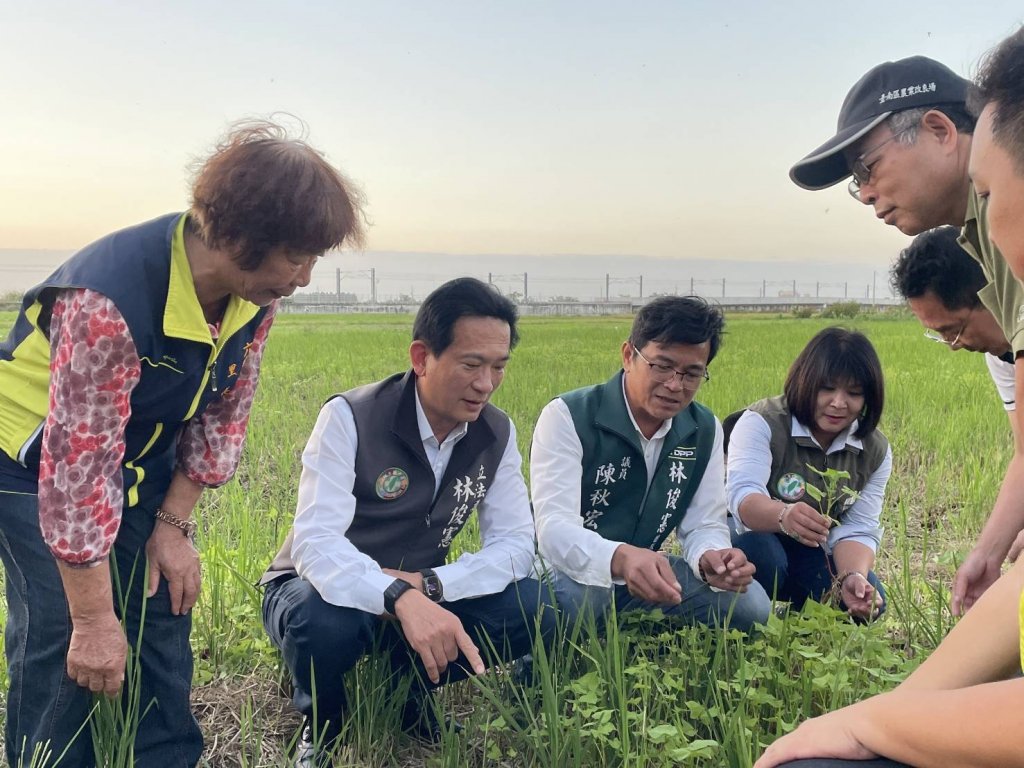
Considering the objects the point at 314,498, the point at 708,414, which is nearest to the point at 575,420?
the point at 708,414

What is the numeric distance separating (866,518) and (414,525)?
1.61 meters

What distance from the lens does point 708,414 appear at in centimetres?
266

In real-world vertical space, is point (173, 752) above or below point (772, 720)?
below

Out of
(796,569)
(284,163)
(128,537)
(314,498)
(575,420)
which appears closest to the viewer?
(284,163)

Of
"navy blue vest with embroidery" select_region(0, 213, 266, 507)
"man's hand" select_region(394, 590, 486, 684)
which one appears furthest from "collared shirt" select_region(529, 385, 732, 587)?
"navy blue vest with embroidery" select_region(0, 213, 266, 507)

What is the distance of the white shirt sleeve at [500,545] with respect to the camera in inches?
83.2

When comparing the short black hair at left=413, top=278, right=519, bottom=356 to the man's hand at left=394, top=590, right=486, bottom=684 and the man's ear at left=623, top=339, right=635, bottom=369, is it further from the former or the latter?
the man's hand at left=394, top=590, right=486, bottom=684

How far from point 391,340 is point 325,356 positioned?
398 cm

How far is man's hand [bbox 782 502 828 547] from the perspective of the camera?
7.91 ft

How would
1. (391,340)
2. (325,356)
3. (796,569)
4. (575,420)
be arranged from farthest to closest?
(391,340)
(325,356)
(796,569)
(575,420)

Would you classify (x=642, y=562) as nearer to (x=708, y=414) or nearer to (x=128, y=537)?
(x=708, y=414)

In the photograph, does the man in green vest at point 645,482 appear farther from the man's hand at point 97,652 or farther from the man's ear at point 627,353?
the man's hand at point 97,652

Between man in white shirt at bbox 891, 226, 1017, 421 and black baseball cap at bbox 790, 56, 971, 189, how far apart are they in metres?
0.36

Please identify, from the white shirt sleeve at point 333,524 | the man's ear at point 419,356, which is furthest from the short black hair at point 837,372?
the white shirt sleeve at point 333,524
